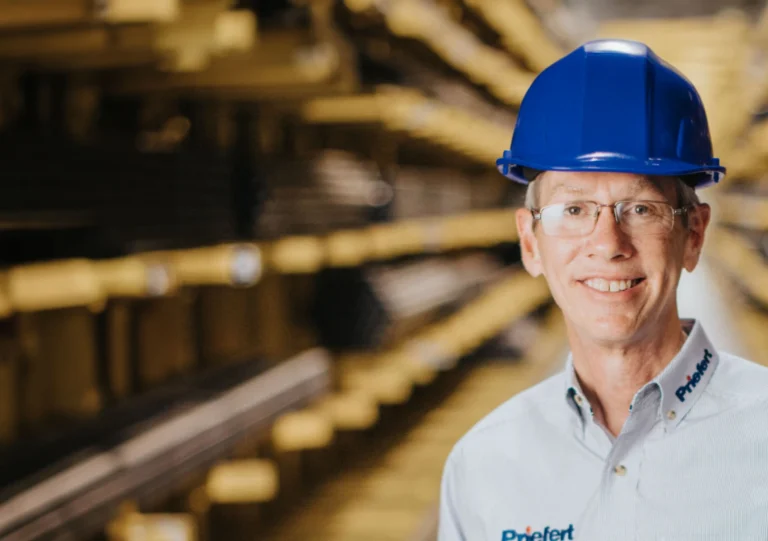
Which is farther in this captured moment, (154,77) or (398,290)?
(398,290)

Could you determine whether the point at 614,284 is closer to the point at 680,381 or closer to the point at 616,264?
the point at 616,264

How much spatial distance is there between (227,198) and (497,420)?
1699 mm

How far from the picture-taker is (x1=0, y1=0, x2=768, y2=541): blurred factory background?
1930 millimetres

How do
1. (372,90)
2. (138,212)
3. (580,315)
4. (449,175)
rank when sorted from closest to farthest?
(580,315) < (138,212) < (372,90) < (449,175)

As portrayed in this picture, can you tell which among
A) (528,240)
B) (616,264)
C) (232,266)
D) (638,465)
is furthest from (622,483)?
(232,266)

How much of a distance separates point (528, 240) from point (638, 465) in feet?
1.08

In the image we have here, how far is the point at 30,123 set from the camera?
8.32ft

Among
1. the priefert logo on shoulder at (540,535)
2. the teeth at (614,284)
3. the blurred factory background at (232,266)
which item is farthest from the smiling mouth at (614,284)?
the blurred factory background at (232,266)

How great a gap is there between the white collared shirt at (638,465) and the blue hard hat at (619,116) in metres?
0.21

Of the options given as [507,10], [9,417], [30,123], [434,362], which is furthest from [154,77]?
[507,10]

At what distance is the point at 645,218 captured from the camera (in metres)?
1.11

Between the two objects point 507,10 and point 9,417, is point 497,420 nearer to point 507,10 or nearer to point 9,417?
point 9,417

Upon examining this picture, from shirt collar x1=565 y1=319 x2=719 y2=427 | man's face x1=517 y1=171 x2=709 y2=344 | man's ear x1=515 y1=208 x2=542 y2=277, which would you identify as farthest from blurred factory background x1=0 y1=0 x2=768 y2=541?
shirt collar x1=565 y1=319 x2=719 y2=427

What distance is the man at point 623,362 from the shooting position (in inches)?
41.4
